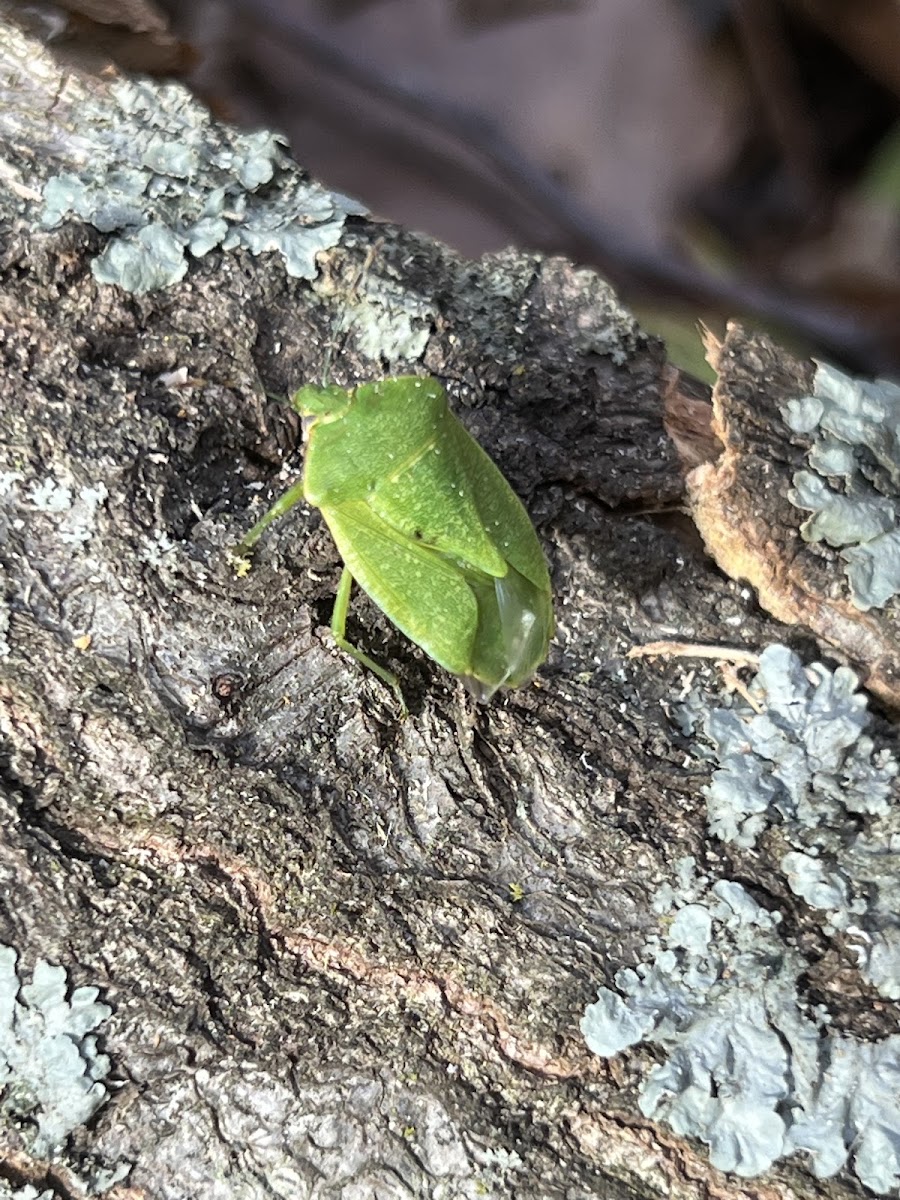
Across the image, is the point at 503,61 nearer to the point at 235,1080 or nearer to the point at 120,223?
the point at 120,223

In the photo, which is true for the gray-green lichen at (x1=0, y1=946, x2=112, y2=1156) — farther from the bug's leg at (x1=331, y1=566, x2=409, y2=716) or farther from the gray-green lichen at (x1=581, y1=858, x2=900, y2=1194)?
the gray-green lichen at (x1=581, y1=858, x2=900, y2=1194)

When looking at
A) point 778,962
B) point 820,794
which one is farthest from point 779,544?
point 778,962

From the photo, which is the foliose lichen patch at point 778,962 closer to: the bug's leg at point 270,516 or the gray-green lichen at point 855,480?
the gray-green lichen at point 855,480

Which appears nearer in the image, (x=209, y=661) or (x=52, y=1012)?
(x=52, y=1012)

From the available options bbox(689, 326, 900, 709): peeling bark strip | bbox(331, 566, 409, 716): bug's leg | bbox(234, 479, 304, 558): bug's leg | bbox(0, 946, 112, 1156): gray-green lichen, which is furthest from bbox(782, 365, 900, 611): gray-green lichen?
bbox(0, 946, 112, 1156): gray-green lichen

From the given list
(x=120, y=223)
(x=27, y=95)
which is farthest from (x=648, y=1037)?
(x=27, y=95)
